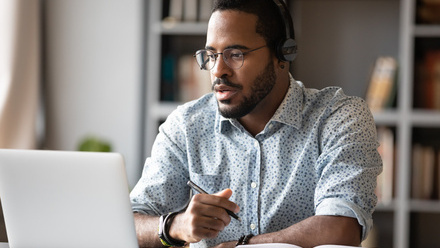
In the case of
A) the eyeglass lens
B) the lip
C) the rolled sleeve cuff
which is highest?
the eyeglass lens

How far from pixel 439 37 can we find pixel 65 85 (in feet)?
6.29

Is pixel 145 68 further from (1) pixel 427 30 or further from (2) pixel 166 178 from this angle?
(2) pixel 166 178

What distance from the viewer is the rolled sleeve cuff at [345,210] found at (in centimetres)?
157

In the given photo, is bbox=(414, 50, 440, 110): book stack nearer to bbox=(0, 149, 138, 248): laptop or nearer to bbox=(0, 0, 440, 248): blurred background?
bbox=(0, 0, 440, 248): blurred background

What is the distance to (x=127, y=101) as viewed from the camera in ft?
11.1

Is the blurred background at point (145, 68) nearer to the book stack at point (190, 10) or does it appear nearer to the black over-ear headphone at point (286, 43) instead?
the book stack at point (190, 10)

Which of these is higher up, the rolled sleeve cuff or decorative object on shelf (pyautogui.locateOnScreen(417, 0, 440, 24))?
decorative object on shelf (pyautogui.locateOnScreen(417, 0, 440, 24))

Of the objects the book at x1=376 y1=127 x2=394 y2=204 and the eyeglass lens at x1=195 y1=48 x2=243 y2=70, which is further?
the book at x1=376 y1=127 x2=394 y2=204

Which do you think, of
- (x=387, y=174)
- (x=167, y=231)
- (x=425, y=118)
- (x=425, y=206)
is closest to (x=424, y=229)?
(x=425, y=206)

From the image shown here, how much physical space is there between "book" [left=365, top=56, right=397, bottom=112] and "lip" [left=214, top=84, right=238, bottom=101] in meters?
1.54

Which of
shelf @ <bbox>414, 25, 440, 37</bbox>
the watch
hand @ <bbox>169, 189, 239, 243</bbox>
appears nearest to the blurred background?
shelf @ <bbox>414, 25, 440, 37</bbox>

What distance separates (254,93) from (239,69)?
8 cm

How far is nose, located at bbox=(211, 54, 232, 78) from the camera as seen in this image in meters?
1.74

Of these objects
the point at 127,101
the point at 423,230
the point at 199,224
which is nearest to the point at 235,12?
the point at 199,224
